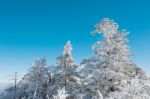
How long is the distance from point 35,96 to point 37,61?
199 inches

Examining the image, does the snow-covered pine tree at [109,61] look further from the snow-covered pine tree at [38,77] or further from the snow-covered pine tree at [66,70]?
the snow-covered pine tree at [38,77]

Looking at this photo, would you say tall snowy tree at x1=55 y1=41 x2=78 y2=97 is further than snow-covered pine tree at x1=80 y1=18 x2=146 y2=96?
Yes

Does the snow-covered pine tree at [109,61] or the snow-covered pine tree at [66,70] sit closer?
the snow-covered pine tree at [109,61]

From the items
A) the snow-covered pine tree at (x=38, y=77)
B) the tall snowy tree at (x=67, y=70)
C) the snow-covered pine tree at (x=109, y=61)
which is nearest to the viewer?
the snow-covered pine tree at (x=109, y=61)

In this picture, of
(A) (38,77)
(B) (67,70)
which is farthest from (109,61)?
(A) (38,77)

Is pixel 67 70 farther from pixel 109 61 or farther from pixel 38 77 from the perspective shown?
pixel 109 61

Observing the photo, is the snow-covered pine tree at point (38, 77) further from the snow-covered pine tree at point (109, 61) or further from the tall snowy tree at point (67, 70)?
the snow-covered pine tree at point (109, 61)

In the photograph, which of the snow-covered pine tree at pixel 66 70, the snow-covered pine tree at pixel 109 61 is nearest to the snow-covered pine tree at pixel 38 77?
the snow-covered pine tree at pixel 66 70

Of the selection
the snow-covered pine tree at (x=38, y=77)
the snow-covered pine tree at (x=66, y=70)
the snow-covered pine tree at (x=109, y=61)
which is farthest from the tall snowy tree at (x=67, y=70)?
the snow-covered pine tree at (x=109, y=61)

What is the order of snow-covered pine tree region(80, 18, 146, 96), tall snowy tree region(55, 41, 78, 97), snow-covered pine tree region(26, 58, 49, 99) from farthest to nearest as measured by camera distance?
snow-covered pine tree region(26, 58, 49, 99), tall snowy tree region(55, 41, 78, 97), snow-covered pine tree region(80, 18, 146, 96)

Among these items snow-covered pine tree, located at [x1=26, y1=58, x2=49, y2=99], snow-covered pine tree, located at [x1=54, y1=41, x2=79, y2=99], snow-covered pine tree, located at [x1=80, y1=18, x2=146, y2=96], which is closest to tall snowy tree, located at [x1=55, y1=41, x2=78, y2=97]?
snow-covered pine tree, located at [x1=54, y1=41, x2=79, y2=99]

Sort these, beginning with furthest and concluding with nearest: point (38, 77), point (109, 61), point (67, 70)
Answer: point (38, 77) → point (67, 70) → point (109, 61)

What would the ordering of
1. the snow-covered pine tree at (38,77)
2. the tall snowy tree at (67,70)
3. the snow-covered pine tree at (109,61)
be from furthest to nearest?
the snow-covered pine tree at (38,77), the tall snowy tree at (67,70), the snow-covered pine tree at (109,61)

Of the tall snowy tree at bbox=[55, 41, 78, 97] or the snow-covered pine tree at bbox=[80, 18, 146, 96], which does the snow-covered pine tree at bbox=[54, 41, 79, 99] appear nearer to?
the tall snowy tree at bbox=[55, 41, 78, 97]
